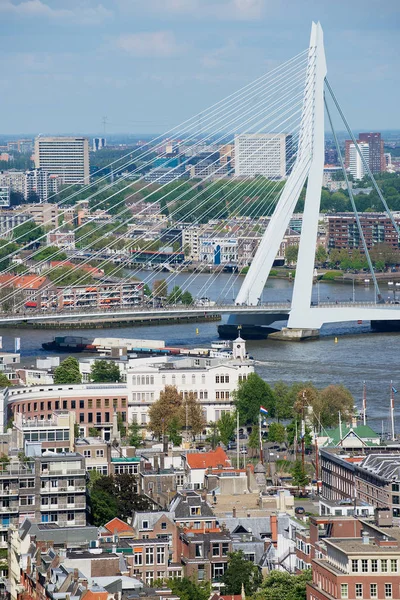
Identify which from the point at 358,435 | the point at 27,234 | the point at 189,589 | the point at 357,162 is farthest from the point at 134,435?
the point at 357,162

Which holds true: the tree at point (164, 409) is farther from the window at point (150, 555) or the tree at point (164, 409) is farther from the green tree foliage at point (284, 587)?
the green tree foliage at point (284, 587)

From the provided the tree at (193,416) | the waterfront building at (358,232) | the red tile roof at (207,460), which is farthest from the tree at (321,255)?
the red tile roof at (207,460)

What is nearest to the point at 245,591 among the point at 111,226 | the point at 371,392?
the point at 371,392

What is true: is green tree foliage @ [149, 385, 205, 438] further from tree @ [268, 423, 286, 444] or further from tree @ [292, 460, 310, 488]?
tree @ [292, 460, 310, 488]

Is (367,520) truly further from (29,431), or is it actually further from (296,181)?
(296,181)

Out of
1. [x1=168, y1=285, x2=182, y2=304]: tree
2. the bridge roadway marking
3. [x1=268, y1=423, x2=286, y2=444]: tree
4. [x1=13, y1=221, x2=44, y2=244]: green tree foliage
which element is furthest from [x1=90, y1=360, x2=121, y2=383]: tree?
[x1=13, y1=221, x2=44, y2=244]: green tree foliage

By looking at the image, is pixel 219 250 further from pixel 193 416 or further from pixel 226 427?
pixel 226 427

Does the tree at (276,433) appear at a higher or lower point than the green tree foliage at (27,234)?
lower
